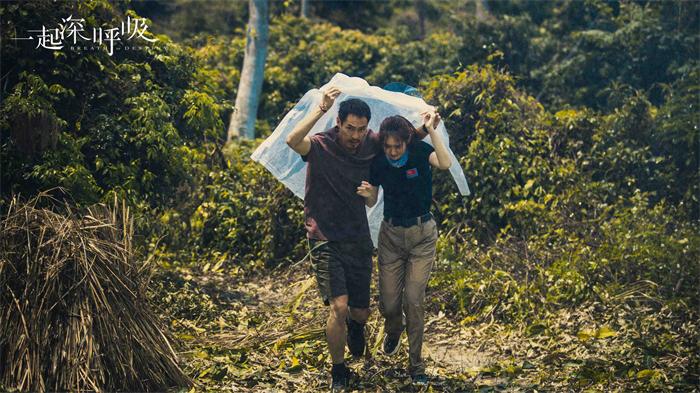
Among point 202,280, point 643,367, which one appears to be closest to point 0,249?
point 202,280

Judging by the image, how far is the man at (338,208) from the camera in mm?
6426

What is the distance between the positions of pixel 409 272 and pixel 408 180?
69 centimetres

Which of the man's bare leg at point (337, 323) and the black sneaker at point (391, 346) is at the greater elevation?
the man's bare leg at point (337, 323)

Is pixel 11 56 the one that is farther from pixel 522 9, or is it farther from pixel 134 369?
pixel 522 9

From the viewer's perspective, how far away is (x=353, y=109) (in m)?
6.41

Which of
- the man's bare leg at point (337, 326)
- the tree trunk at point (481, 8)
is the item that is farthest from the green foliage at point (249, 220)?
the tree trunk at point (481, 8)

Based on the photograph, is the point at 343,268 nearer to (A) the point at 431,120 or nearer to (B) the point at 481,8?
(A) the point at 431,120

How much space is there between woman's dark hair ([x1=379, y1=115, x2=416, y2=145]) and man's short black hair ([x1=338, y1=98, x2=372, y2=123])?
192mm

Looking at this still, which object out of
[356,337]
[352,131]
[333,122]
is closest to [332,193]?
[352,131]

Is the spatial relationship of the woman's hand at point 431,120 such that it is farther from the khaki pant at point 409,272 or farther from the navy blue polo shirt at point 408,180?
the khaki pant at point 409,272

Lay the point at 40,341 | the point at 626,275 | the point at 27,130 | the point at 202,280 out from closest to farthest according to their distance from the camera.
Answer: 1. the point at 40,341
2. the point at 27,130
3. the point at 626,275
4. the point at 202,280

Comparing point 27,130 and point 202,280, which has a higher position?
point 27,130

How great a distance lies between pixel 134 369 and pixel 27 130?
3.00 metres

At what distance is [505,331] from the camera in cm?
845
